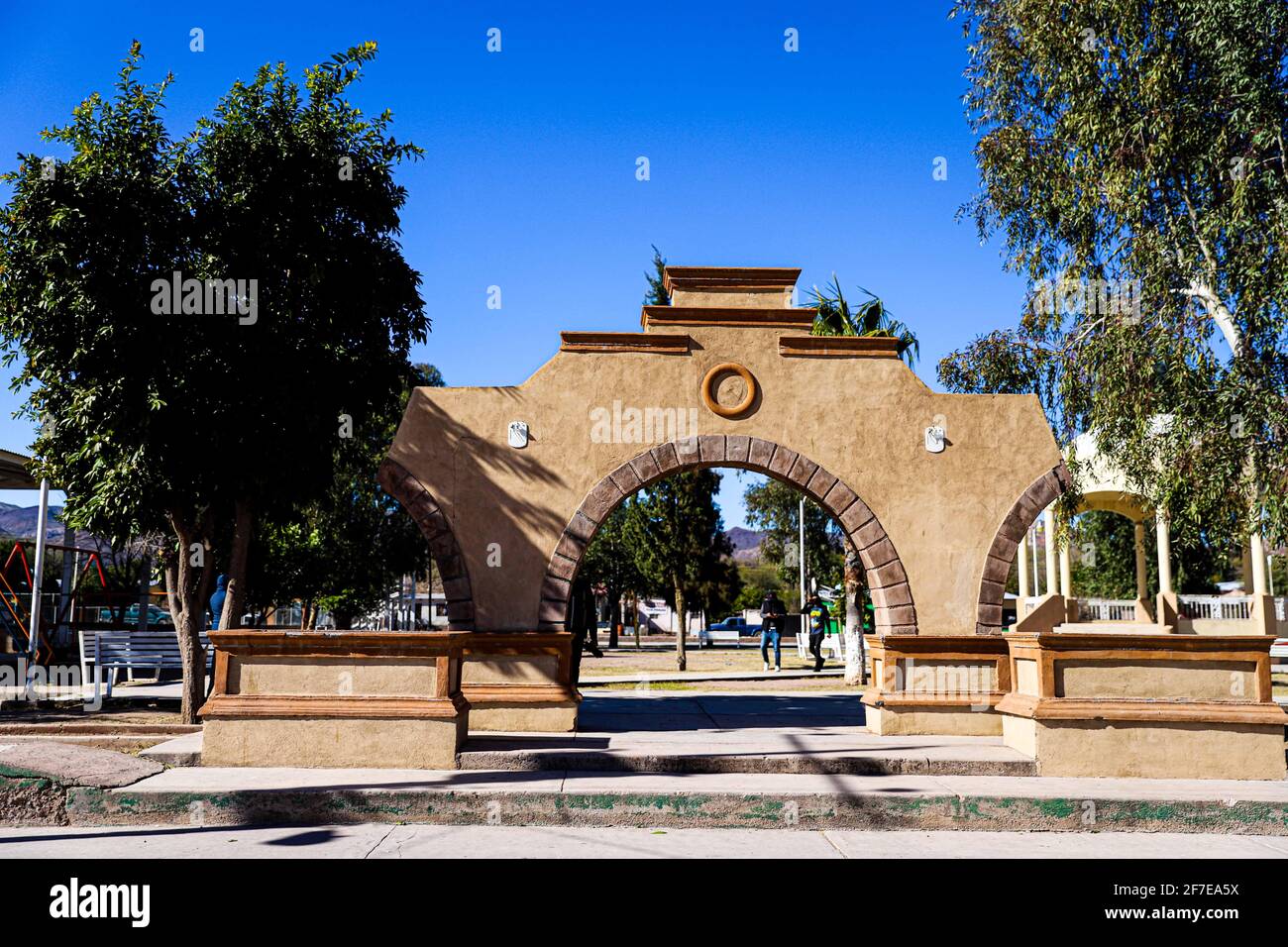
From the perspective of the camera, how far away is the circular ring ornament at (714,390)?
37.3 feet

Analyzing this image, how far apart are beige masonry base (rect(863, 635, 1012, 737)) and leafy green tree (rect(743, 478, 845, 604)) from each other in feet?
110

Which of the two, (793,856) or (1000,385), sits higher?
(1000,385)

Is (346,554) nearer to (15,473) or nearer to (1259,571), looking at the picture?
(15,473)

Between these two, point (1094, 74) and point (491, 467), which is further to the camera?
point (1094, 74)

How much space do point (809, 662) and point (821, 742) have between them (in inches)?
635

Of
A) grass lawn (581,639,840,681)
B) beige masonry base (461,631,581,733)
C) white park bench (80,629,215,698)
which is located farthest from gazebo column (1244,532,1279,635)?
white park bench (80,629,215,698)

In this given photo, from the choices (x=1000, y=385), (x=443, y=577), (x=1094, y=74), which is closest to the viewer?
(x=443, y=577)

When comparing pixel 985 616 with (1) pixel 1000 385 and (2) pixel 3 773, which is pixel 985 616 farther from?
(2) pixel 3 773

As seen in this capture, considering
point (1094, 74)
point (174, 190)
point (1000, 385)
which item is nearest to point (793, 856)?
point (174, 190)

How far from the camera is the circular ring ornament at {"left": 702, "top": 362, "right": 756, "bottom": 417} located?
1137cm

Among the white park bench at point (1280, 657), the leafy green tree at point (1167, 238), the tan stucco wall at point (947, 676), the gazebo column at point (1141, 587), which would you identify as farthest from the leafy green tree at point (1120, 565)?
the tan stucco wall at point (947, 676)

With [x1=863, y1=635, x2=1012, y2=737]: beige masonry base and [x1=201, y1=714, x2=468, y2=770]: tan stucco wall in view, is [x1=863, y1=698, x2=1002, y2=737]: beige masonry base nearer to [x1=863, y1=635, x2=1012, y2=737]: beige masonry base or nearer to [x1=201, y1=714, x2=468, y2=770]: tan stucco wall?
[x1=863, y1=635, x2=1012, y2=737]: beige masonry base

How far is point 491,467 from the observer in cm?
1127

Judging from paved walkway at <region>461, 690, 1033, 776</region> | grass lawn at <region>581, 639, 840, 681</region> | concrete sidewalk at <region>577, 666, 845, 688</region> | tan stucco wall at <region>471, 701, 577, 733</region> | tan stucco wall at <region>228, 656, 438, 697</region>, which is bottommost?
grass lawn at <region>581, 639, 840, 681</region>
